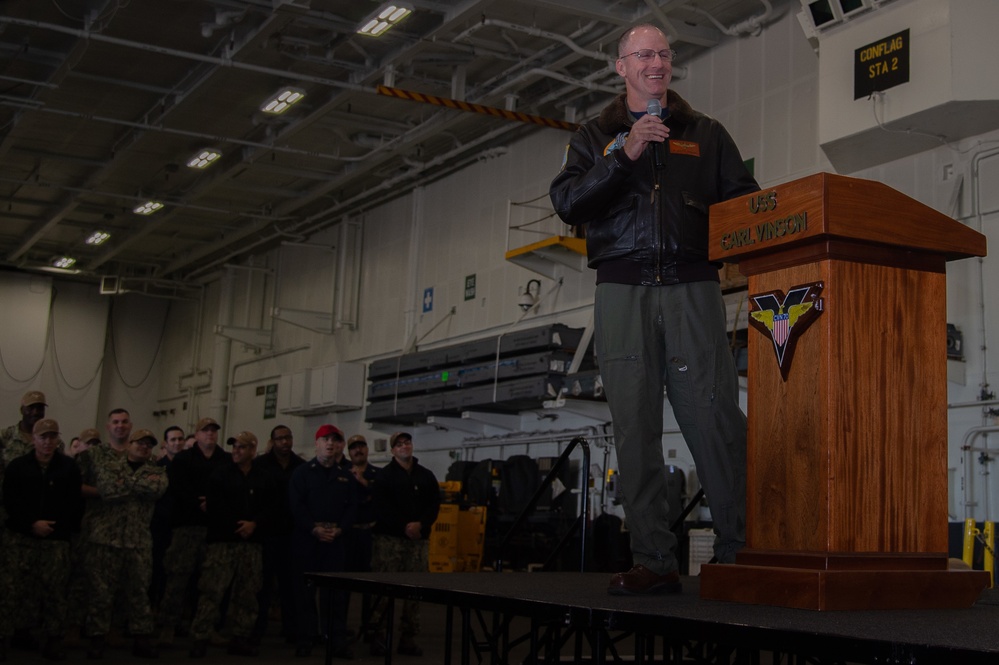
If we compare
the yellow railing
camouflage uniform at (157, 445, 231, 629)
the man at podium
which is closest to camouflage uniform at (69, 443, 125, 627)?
camouflage uniform at (157, 445, 231, 629)

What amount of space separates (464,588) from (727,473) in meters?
0.91

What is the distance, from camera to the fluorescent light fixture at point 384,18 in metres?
12.2

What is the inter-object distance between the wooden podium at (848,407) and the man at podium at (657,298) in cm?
36

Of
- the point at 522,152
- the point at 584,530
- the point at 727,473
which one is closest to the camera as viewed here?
the point at 727,473

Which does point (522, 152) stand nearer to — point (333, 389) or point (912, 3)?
point (333, 389)

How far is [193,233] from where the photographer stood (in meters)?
24.3

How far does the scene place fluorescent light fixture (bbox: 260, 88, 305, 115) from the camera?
15148 mm

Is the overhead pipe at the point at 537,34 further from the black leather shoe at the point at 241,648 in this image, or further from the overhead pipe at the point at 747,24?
the black leather shoe at the point at 241,648

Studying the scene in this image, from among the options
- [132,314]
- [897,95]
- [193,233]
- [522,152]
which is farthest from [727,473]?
[132,314]

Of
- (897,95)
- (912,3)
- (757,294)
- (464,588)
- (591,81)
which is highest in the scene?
(591,81)

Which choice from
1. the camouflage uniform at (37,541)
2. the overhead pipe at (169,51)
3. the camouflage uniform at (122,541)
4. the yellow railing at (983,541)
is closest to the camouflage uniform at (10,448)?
the camouflage uniform at (37,541)

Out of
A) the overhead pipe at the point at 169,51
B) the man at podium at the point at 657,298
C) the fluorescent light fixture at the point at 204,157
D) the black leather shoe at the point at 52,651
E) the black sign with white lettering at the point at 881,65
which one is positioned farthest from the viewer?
the fluorescent light fixture at the point at 204,157

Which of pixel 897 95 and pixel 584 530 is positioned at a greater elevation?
pixel 897 95

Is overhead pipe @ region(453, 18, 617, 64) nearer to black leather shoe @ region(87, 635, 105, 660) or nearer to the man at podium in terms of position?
black leather shoe @ region(87, 635, 105, 660)
